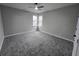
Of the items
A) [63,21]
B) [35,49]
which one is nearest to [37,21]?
[63,21]

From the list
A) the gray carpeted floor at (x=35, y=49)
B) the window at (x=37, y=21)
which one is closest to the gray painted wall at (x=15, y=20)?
the window at (x=37, y=21)

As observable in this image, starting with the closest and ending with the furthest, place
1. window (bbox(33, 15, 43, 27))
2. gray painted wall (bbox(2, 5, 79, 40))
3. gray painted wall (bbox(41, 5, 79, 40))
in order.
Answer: gray painted wall (bbox(41, 5, 79, 40))
gray painted wall (bbox(2, 5, 79, 40))
window (bbox(33, 15, 43, 27))

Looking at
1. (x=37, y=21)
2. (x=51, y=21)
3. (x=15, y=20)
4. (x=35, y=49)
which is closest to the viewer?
(x=35, y=49)

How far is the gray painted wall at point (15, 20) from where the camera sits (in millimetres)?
3767

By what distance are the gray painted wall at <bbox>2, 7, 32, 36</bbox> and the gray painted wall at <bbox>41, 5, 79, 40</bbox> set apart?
86.4 inches

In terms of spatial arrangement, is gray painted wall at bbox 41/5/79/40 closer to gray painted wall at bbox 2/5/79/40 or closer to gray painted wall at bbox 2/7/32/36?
gray painted wall at bbox 2/5/79/40

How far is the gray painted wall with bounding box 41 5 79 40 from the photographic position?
315cm

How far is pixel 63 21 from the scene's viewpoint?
3719mm

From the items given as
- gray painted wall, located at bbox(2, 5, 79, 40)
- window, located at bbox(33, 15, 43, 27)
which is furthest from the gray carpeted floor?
window, located at bbox(33, 15, 43, 27)

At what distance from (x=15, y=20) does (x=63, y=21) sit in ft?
12.6

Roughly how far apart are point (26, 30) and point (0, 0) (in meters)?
4.99

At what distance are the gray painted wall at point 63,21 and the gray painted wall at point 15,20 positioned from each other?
86.4 inches

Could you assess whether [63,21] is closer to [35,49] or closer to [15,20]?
[35,49]

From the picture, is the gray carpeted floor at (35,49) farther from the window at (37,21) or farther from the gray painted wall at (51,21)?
the window at (37,21)
